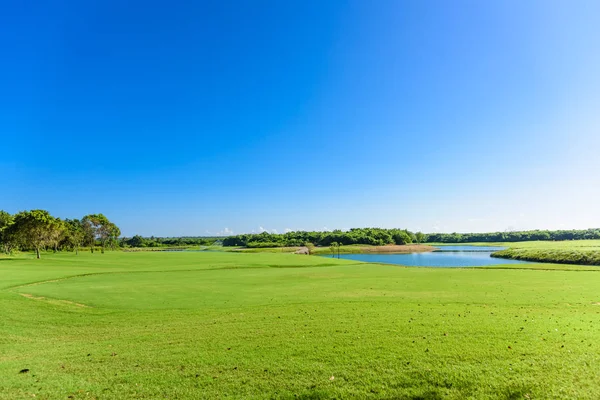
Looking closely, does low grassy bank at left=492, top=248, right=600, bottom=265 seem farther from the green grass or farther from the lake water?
the green grass

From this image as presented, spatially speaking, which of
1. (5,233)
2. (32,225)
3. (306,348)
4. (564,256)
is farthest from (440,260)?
(5,233)

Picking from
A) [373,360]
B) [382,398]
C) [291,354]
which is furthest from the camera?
[291,354]

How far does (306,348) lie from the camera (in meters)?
9.80

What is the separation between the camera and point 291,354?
9.40m

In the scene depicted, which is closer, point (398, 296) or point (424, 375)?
point (424, 375)

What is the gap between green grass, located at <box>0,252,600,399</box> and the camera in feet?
24.5

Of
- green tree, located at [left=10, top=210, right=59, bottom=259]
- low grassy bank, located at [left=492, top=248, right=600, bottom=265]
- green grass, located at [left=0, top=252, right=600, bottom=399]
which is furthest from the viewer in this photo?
green tree, located at [left=10, top=210, right=59, bottom=259]

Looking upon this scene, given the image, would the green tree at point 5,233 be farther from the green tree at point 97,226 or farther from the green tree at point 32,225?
the green tree at point 97,226

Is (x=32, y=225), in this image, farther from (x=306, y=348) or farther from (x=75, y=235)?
(x=306, y=348)

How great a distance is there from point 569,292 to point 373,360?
18.6m

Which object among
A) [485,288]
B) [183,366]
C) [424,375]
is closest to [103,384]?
[183,366]

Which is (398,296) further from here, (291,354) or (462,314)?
(291,354)

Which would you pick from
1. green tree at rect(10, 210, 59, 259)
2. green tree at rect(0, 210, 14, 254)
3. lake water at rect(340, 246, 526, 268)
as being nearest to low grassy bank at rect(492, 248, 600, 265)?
lake water at rect(340, 246, 526, 268)

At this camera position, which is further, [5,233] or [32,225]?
[5,233]
